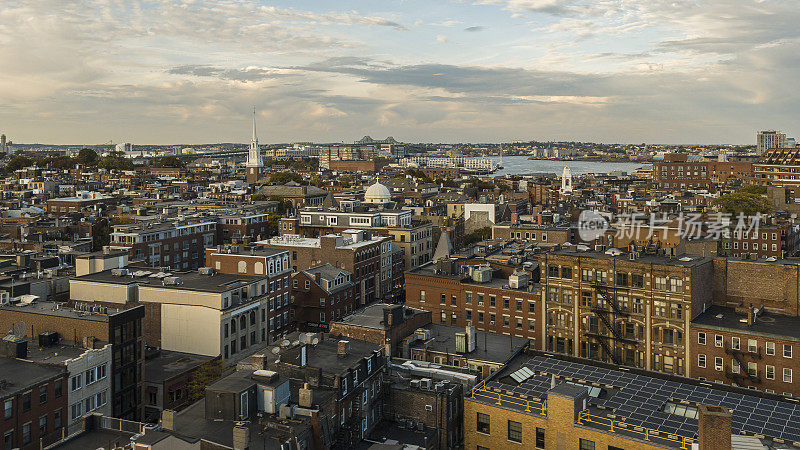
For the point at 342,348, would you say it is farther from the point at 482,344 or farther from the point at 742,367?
the point at 742,367

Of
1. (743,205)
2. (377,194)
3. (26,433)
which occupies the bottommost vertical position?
(26,433)

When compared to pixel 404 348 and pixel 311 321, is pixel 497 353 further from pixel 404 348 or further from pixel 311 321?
pixel 311 321

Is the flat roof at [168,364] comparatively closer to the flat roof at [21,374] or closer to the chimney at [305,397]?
the flat roof at [21,374]

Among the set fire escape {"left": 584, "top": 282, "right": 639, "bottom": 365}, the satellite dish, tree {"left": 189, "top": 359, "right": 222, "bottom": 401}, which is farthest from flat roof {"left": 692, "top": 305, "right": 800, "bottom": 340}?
the satellite dish

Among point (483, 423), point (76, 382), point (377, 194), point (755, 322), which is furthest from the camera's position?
point (377, 194)

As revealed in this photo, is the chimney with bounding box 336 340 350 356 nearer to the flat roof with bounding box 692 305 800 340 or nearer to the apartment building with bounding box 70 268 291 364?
the apartment building with bounding box 70 268 291 364

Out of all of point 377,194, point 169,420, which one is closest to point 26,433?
point 169,420

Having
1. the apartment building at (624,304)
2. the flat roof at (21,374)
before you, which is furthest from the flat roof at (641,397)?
the flat roof at (21,374)
